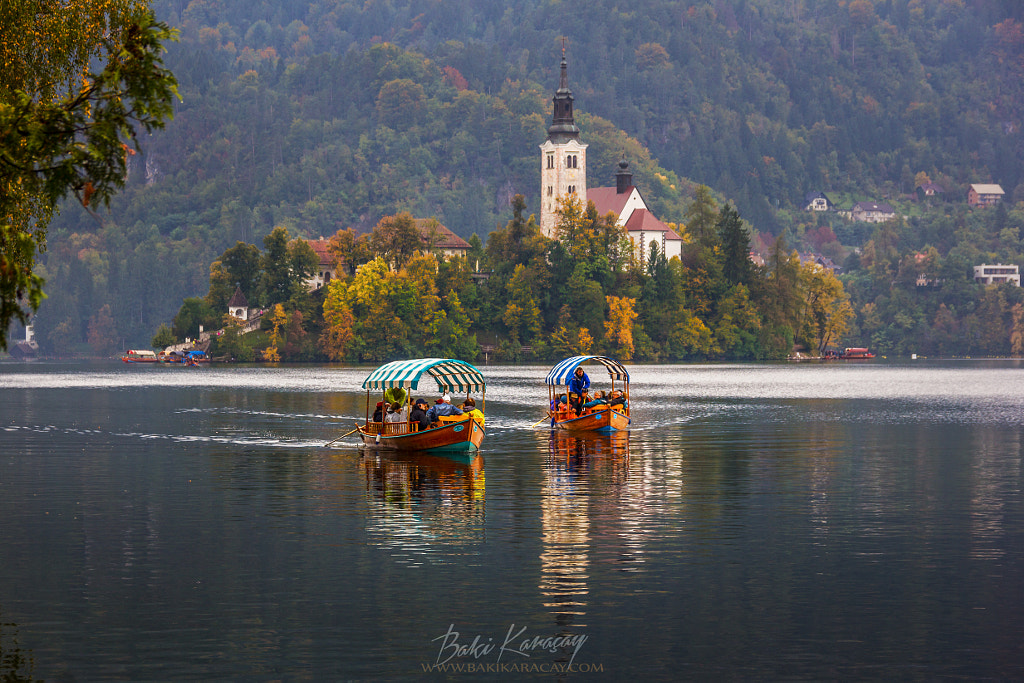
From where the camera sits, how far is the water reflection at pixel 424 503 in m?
36.5

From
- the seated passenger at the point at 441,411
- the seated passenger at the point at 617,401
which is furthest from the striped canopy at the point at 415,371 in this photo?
the seated passenger at the point at 617,401

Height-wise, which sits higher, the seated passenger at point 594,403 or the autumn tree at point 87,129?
the autumn tree at point 87,129

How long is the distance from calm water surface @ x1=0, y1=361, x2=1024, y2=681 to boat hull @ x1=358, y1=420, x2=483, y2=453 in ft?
2.67

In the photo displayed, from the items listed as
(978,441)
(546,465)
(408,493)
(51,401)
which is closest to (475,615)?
(408,493)

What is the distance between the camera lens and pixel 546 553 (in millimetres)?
34906

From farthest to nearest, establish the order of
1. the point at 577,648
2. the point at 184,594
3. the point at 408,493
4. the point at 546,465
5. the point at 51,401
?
1. the point at 51,401
2. the point at 546,465
3. the point at 408,493
4. the point at 184,594
5. the point at 577,648

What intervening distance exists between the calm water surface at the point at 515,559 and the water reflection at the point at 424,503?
189 millimetres

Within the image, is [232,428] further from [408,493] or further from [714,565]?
[714,565]

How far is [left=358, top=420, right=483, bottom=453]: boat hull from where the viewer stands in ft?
197

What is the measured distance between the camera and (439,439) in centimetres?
6097

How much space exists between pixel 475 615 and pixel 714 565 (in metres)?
8.23

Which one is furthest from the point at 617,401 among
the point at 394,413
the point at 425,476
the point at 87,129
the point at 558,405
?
→ the point at 87,129

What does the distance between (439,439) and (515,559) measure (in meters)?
27.2

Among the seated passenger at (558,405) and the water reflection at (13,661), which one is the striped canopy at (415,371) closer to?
the seated passenger at (558,405)
